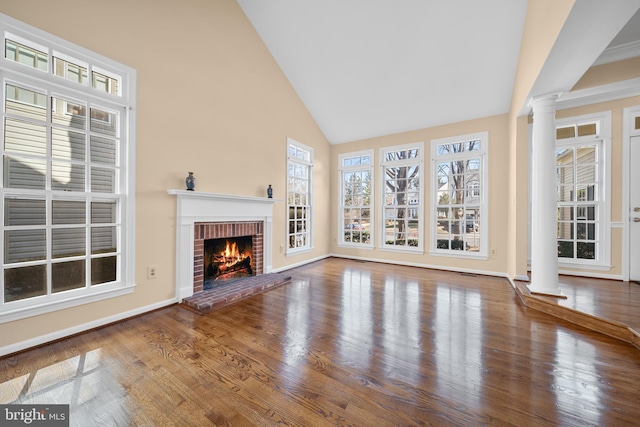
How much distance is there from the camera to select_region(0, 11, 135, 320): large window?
79.3 inches

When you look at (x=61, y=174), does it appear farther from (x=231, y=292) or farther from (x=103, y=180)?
(x=231, y=292)

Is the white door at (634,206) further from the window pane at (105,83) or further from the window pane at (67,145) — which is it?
the window pane at (67,145)

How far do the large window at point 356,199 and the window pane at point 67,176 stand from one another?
4.79 metres

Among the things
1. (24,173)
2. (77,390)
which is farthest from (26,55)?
(77,390)

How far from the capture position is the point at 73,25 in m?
2.24

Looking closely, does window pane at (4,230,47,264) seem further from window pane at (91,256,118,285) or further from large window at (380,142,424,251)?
large window at (380,142,424,251)

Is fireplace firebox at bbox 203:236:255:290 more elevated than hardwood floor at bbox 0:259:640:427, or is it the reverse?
fireplace firebox at bbox 203:236:255:290

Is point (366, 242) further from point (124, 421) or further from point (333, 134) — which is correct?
point (124, 421)

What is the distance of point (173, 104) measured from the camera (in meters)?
3.01

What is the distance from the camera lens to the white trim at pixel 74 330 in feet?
6.46

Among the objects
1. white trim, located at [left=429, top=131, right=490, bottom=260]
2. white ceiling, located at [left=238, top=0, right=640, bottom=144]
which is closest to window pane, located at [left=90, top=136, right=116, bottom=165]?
white ceiling, located at [left=238, top=0, right=640, bottom=144]

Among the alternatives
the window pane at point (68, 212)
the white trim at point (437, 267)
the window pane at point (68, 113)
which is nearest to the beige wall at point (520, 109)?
the white trim at point (437, 267)

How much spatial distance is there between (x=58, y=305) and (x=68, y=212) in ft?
2.76

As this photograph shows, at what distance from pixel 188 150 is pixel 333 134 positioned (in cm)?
364
